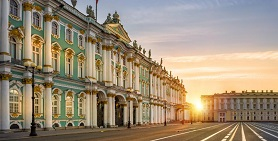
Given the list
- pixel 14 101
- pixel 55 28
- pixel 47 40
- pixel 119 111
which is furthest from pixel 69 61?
pixel 119 111

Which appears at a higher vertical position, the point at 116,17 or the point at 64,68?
the point at 116,17

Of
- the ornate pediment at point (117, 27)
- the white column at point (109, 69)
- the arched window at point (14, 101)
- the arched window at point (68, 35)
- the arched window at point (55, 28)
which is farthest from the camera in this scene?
the ornate pediment at point (117, 27)

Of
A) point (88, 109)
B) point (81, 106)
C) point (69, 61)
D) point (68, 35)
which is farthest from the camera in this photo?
point (88, 109)

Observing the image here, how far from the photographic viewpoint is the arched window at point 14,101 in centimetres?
3875

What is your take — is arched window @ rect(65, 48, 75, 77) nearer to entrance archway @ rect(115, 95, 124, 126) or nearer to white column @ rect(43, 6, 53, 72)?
white column @ rect(43, 6, 53, 72)

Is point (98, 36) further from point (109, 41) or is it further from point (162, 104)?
point (162, 104)

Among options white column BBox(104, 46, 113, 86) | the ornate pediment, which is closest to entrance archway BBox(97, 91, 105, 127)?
white column BBox(104, 46, 113, 86)

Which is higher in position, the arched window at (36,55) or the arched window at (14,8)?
the arched window at (14,8)

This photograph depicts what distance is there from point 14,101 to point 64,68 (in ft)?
35.5

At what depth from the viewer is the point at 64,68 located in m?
49.1

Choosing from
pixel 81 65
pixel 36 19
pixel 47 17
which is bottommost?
pixel 81 65

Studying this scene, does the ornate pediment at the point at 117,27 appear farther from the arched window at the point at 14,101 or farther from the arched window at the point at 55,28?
the arched window at the point at 14,101

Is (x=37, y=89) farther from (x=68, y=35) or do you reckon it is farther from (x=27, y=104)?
(x=68, y=35)

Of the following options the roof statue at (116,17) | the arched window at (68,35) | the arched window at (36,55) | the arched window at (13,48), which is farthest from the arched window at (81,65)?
the roof statue at (116,17)
